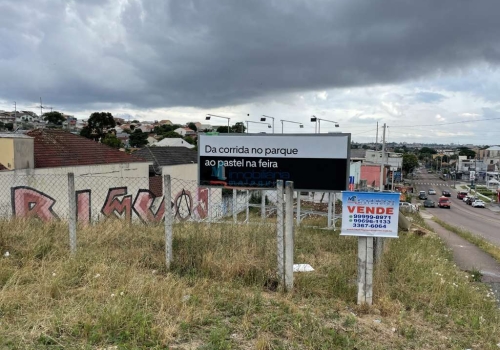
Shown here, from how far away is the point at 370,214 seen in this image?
4301 mm

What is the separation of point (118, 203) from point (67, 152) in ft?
10.2

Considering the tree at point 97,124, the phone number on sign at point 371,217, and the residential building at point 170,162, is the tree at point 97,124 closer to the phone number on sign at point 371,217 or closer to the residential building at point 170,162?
the residential building at point 170,162

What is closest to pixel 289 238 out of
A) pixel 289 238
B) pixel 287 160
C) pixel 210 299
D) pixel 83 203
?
pixel 289 238

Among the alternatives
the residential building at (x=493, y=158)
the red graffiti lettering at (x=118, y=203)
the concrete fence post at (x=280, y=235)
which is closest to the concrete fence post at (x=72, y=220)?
the concrete fence post at (x=280, y=235)

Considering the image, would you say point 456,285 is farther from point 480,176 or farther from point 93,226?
point 480,176

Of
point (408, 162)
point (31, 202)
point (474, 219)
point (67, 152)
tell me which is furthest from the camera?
point (408, 162)

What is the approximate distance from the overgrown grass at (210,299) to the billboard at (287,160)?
306 cm

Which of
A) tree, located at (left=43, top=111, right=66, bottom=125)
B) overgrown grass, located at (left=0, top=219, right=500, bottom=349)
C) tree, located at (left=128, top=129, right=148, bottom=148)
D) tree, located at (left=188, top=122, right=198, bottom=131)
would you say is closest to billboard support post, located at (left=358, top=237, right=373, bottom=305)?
overgrown grass, located at (left=0, top=219, right=500, bottom=349)

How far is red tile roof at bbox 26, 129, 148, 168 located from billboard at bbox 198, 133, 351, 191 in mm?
8483

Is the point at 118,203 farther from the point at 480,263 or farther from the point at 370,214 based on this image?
the point at 370,214

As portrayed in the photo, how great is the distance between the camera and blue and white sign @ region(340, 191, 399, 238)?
4245 millimetres

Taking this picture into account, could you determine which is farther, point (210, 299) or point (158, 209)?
point (158, 209)

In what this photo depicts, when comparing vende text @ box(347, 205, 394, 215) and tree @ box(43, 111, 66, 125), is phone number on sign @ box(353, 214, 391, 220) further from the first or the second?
tree @ box(43, 111, 66, 125)

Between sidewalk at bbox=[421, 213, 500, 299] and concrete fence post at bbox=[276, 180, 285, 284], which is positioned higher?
concrete fence post at bbox=[276, 180, 285, 284]
